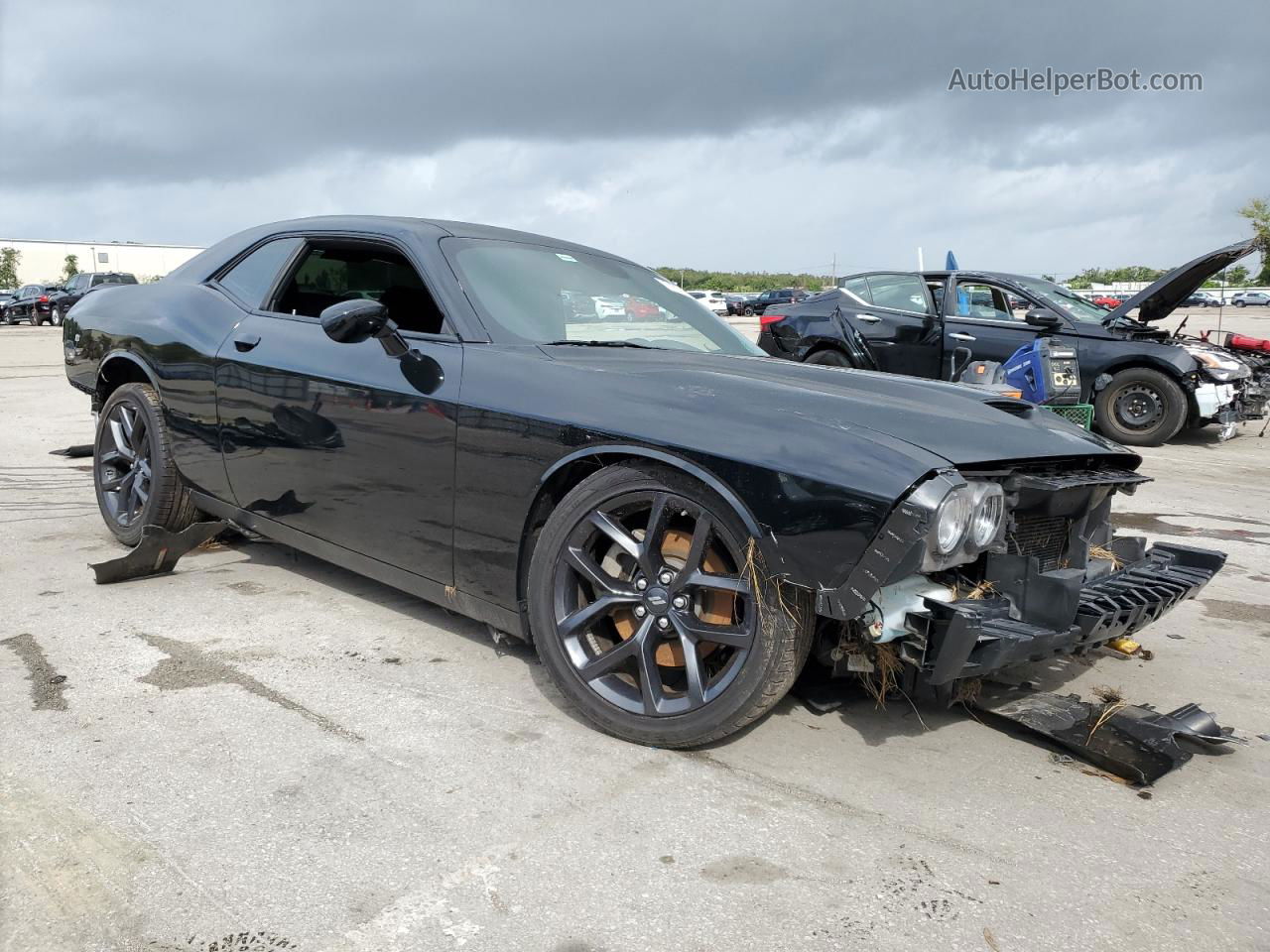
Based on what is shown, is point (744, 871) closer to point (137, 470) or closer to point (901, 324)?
point (137, 470)

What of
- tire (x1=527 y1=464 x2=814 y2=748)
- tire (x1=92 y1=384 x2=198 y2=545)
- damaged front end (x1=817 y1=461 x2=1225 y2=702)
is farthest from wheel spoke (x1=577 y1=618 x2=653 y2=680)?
tire (x1=92 y1=384 x2=198 y2=545)

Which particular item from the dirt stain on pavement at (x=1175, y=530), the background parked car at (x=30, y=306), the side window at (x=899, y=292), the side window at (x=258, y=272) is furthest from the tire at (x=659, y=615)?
the background parked car at (x=30, y=306)

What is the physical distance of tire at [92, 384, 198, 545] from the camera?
436cm

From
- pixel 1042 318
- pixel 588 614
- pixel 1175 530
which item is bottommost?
pixel 1175 530

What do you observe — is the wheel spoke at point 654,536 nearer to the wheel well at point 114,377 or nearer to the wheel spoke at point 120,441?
the wheel well at point 114,377

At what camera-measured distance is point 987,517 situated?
2.54 metres

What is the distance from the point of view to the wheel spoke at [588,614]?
2.74 m

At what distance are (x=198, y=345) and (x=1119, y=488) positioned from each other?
3.47 m

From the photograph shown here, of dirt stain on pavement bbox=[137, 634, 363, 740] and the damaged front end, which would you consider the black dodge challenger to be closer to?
the damaged front end

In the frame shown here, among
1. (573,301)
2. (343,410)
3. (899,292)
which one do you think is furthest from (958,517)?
(899,292)

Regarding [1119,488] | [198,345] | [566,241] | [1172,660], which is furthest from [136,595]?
[1172,660]

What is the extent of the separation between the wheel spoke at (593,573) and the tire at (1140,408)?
794 cm

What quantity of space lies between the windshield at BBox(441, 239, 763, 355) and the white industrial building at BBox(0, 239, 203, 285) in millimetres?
81322

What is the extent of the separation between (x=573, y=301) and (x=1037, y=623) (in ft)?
6.07
